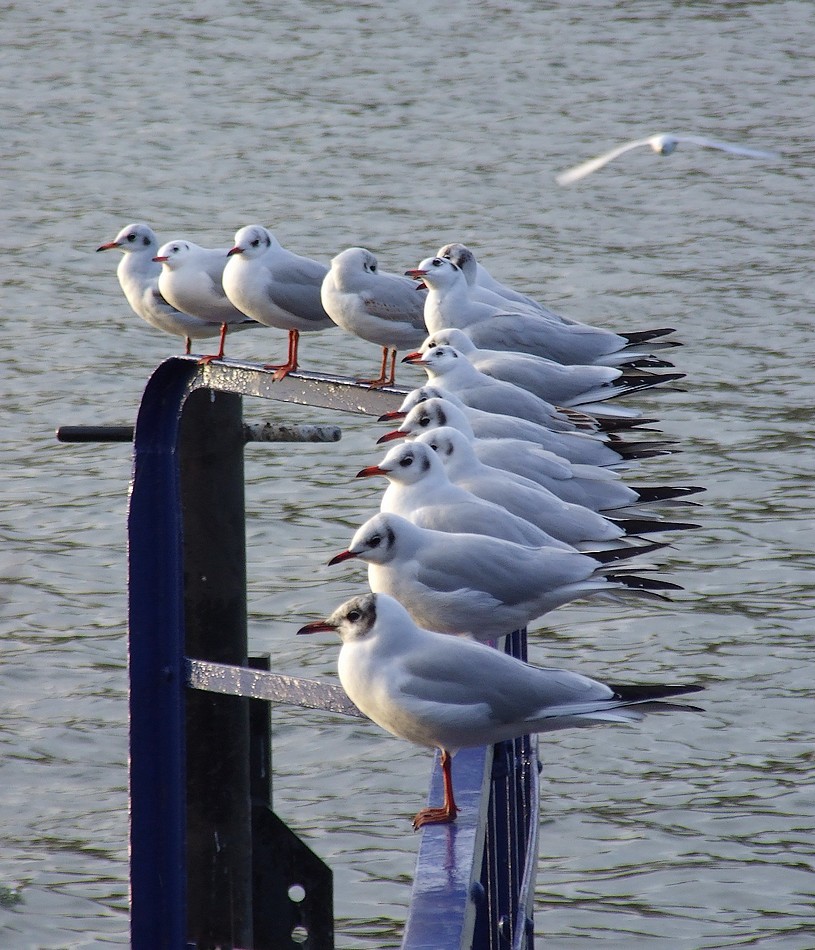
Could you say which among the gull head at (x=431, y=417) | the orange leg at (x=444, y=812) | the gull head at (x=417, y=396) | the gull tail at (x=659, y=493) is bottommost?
the orange leg at (x=444, y=812)

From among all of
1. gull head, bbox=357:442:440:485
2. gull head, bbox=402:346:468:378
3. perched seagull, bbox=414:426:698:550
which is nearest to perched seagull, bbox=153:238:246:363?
gull head, bbox=402:346:468:378

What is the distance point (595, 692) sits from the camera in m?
4.05

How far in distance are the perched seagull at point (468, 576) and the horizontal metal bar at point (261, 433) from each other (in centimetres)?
106

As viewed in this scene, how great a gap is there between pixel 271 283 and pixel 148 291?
1177 millimetres

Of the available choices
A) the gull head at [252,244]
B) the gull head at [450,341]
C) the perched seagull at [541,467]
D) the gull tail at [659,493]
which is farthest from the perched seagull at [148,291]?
the gull tail at [659,493]

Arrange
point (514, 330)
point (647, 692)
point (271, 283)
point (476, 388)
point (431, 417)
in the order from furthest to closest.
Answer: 1. point (514, 330)
2. point (271, 283)
3. point (476, 388)
4. point (431, 417)
5. point (647, 692)

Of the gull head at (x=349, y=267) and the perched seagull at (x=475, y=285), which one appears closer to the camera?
the gull head at (x=349, y=267)

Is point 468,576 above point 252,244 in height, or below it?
below

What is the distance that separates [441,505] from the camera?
4824mm

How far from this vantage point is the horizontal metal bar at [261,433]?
222 inches

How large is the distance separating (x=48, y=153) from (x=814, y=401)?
13.4m

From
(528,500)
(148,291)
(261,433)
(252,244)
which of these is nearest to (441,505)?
(528,500)

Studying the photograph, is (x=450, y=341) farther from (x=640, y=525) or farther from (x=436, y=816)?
(x=436, y=816)

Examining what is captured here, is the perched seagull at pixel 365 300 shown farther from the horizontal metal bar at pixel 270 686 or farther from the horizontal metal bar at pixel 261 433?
the horizontal metal bar at pixel 270 686
